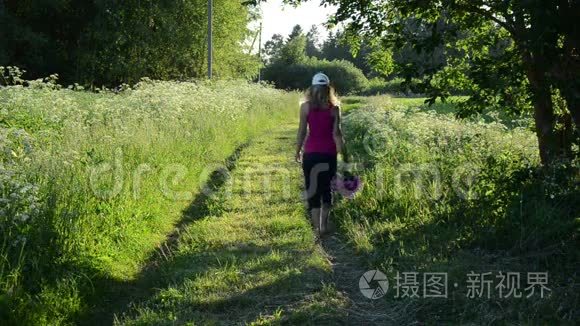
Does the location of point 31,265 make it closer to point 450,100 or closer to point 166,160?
point 166,160

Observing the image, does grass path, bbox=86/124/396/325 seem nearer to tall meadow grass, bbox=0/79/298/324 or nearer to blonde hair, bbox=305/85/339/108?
tall meadow grass, bbox=0/79/298/324

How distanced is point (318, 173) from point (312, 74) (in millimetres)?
59704

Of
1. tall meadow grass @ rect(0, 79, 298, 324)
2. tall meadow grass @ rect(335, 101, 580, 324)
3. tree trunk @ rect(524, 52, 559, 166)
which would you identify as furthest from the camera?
tree trunk @ rect(524, 52, 559, 166)

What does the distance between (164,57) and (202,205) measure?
81.4 ft

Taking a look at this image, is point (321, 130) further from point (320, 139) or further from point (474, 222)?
point (474, 222)

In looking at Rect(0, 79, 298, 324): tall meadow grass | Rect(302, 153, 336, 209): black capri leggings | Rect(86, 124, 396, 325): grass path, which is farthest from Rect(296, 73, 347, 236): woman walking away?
Rect(0, 79, 298, 324): tall meadow grass

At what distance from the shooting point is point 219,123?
44.0ft

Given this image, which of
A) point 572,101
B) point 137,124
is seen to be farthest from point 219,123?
point 572,101

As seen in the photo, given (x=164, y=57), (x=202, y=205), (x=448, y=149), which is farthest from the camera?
(x=164, y=57)

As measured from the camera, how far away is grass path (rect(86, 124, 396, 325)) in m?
4.24

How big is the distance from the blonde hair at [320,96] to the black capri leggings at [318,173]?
61 centimetres

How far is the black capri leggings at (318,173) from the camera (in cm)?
620

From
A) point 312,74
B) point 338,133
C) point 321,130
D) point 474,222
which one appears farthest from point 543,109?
point 312,74

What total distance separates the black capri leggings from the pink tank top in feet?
0.24
